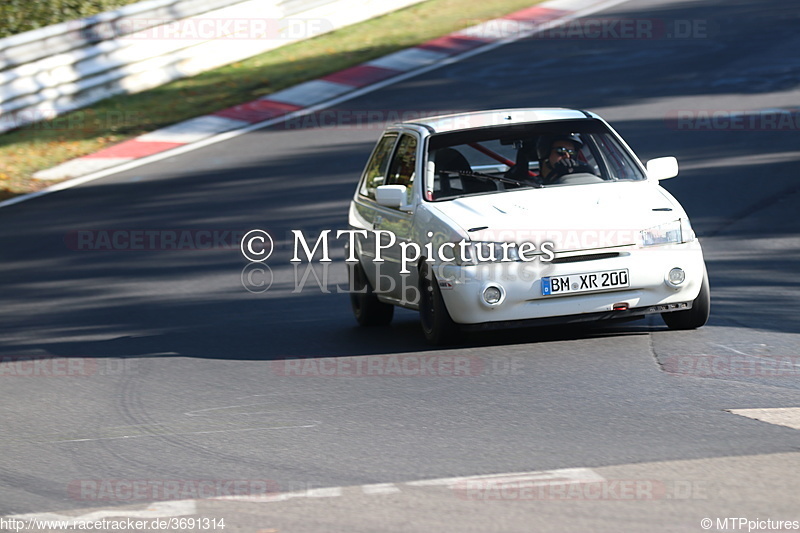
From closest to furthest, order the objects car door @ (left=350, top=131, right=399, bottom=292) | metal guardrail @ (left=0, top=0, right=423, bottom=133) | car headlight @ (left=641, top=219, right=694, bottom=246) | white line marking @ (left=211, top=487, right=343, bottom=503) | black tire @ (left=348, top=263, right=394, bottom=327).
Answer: white line marking @ (left=211, top=487, right=343, bottom=503) → car headlight @ (left=641, top=219, right=694, bottom=246) → car door @ (left=350, top=131, right=399, bottom=292) → black tire @ (left=348, top=263, right=394, bottom=327) → metal guardrail @ (left=0, top=0, right=423, bottom=133)

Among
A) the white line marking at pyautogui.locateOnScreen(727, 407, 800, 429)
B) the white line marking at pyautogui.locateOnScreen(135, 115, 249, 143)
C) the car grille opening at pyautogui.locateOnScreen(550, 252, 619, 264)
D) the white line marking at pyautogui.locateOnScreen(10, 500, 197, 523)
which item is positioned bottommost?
the white line marking at pyautogui.locateOnScreen(135, 115, 249, 143)

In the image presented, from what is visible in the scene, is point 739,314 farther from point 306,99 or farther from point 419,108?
point 306,99

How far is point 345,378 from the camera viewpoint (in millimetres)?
8648

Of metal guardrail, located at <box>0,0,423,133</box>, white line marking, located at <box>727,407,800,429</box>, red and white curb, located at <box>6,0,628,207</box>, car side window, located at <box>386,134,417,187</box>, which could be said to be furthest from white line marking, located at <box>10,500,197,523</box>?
metal guardrail, located at <box>0,0,423,133</box>

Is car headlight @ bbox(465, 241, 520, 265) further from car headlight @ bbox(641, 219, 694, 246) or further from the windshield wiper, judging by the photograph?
the windshield wiper

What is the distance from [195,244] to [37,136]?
278 inches

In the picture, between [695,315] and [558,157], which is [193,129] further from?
[695,315]

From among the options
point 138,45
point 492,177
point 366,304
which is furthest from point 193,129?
point 492,177

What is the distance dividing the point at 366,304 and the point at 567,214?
2.37 m

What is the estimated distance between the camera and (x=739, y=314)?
9.92 m

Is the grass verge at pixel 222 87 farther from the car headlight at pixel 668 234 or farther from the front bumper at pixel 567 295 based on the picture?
the car headlight at pixel 668 234

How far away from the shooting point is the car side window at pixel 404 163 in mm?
10023

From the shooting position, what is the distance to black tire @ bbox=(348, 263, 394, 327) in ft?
35.0

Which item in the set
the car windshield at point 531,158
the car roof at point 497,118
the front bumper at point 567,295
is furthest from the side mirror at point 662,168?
the front bumper at point 567,295
